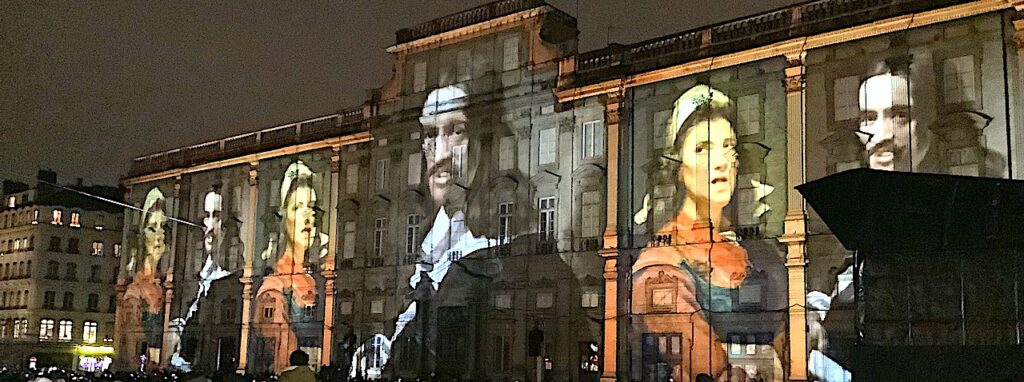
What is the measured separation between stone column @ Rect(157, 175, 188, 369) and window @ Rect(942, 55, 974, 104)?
117ft

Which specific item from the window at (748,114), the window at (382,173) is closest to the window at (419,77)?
the window at (382,173)

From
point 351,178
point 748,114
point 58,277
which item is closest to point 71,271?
point 58,277

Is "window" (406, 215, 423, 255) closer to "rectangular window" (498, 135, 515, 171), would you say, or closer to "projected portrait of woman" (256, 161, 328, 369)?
"rectangular window" (498, 135, 515, 171)

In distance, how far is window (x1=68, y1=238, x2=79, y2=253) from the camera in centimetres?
7153

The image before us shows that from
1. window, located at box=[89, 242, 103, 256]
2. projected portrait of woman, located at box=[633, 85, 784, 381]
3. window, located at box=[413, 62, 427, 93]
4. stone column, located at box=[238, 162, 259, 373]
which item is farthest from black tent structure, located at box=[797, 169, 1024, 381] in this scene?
window, located at box=[89, 242, 103, 256]

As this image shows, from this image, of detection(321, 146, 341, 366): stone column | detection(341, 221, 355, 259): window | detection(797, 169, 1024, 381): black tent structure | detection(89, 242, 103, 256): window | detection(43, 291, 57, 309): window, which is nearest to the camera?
detection(797, 169, 1024, 381): black tent structure

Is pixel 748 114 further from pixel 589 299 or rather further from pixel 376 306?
pixel 376 306

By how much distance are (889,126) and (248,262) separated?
94.0 feet

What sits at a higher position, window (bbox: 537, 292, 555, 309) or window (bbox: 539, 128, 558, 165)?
window (bbox: 539, 128, 558, 165)

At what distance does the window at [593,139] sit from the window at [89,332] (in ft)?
155

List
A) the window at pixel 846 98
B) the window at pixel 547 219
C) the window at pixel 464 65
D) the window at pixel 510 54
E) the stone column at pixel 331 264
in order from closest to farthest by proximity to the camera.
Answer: the window at pixel 846 98 < the window at pixel 547 219 < the window at pixel 510 54 < the window at pixel 464 65 < the stone column at pixel 331 264

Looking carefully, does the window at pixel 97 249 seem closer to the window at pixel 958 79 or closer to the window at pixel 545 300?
the window at pixel 545 300

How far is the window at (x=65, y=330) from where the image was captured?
70.5 metres

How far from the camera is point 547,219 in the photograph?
122 feet
